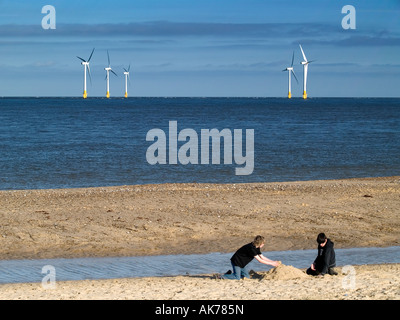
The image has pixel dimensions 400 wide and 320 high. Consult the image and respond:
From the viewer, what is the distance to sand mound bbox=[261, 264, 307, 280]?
527 inches

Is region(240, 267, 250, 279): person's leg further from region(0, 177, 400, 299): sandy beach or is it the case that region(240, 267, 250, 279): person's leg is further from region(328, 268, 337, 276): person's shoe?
region(328, 268, 337, 276): person's shoe

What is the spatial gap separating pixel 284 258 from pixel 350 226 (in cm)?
412

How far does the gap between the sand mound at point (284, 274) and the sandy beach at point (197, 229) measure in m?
0.07

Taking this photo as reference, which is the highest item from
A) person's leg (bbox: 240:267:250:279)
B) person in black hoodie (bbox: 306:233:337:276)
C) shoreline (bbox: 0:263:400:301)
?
person in black hoodie (bbox: 306:233:337:276)

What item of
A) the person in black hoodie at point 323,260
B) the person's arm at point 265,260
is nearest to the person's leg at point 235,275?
the person's arm at point 265,260

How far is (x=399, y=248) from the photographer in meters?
17.4

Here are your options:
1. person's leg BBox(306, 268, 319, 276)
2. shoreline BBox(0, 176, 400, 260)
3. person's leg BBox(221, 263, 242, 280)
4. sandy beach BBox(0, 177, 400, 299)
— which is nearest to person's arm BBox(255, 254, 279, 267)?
sandy beach BBox(0, 177, 400, 299)

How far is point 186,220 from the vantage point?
20.1m

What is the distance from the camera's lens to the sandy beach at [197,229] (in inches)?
494

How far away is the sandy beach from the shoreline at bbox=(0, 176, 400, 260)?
0.03m

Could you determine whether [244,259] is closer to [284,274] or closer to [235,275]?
[235,275]

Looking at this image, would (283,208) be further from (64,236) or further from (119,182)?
(119,182)
